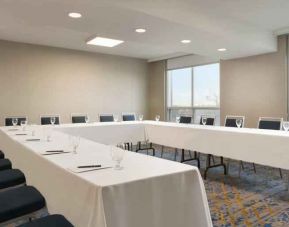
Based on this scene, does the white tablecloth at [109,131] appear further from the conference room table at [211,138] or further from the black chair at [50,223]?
the black chair at [50,223]

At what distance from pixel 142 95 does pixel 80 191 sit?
7053mm

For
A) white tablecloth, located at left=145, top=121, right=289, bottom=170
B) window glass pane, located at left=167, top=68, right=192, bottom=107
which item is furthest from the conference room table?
window glass pane, located at left=167, top=68, right=192, bottom=107

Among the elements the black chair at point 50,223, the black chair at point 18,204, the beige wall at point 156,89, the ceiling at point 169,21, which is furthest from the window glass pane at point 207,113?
the black chair at point 50,223

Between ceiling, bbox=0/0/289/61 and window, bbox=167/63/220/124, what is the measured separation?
146 centimetres

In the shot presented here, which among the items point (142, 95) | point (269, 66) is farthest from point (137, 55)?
point (269, 66)

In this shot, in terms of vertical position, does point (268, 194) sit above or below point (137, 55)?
below

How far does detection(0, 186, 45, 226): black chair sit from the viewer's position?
1.65 metres

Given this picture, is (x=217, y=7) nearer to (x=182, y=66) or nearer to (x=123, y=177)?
(x=123, y=177)

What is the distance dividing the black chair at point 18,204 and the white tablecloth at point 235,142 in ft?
8.79

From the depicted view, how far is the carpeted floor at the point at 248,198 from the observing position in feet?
8.79

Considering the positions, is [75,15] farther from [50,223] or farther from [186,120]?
[186,120]

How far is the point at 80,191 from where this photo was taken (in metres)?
1.54

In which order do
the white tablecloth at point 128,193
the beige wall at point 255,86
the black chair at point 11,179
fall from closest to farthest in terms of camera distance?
the white tablecloth at point 128,193, the black chair at point 11,179, the beige wall at point 255,86

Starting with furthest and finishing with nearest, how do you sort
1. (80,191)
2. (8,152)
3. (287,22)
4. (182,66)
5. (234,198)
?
Answer: (182,66)
(287,22)
(8,152)
(234,198)
(80,191)
